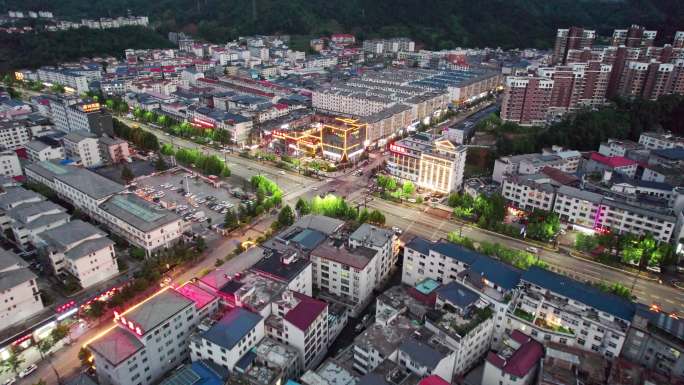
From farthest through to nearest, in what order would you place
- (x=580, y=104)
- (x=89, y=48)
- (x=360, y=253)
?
(x=89, y=48) → (x=580, y=104) → (x=360, y=253)

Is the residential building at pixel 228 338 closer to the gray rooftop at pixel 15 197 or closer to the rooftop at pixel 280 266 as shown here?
the rooftop at pixel 280 266

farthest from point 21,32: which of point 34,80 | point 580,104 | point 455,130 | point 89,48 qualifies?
point 580,104

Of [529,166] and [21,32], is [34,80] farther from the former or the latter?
[529,166]

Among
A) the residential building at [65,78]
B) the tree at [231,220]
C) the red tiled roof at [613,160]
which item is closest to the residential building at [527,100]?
the red tiled roof at [613,160]


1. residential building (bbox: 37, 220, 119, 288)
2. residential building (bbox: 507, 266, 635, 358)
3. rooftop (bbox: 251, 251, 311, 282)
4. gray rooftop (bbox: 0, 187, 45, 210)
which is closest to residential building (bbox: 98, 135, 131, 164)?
gray rooftop (bbox: 0, 187, 45, 210)

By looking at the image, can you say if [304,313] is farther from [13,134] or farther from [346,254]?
[13,134]

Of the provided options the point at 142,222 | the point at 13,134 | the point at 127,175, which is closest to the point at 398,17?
the point at 13,134
